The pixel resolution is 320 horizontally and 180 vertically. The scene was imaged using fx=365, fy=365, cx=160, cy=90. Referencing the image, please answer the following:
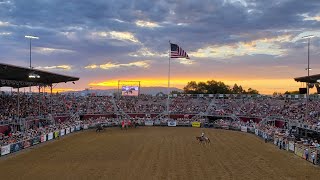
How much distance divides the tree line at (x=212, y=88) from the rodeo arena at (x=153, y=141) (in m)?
48.0

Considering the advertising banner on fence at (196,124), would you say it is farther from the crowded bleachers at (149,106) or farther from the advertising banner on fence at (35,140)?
the advertising banner on fence at (35,140)

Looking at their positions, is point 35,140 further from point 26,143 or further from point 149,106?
point 149,106

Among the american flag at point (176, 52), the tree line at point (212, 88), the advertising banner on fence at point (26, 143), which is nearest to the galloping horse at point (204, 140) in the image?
the advertising banner on fence at point (26, 143)

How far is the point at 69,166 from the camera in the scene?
2541 centimetres

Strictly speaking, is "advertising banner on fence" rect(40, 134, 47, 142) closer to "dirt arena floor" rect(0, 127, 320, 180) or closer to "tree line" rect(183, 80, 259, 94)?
"dirt arena floor" rect(0, 127, 320, 180)

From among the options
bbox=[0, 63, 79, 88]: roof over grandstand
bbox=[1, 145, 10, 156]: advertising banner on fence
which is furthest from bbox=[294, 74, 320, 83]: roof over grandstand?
bbox=[1, 145, 10, 156]: advertising banner on fence

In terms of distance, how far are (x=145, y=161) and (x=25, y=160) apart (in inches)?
362

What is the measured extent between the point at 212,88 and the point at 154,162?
99529 mm

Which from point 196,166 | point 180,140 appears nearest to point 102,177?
point 196,166

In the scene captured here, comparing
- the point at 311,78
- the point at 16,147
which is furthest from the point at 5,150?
the point at 311,78

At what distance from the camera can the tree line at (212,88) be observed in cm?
12344

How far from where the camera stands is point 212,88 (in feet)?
409

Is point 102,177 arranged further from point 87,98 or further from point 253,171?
point 87,98

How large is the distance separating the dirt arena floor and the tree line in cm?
8580
